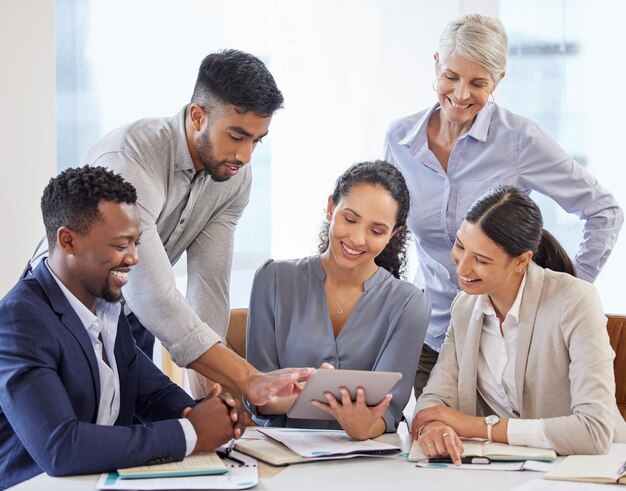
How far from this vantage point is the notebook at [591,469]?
1765 millimetres

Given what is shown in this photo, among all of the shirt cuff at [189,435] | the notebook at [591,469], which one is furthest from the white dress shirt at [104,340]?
the notebook at [591,469]

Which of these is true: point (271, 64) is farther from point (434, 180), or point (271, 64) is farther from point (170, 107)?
point (434, 180)

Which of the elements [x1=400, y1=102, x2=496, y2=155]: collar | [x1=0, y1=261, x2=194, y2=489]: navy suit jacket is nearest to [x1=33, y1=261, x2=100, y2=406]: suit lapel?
[x1=0, y1=261, x2=194, y2=489]: navy suit jacket

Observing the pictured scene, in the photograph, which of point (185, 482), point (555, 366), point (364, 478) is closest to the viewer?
point (185, 482)

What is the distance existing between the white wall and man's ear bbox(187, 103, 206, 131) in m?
1.00

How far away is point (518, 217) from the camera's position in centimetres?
229


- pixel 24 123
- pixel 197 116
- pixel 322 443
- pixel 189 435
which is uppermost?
pixel 197 116

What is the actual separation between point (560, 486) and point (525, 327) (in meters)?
0.57

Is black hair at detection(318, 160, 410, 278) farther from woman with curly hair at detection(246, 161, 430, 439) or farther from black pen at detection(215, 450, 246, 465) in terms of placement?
black pen at detection(215, 450, 246, 465)

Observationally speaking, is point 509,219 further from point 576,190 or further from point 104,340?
point 104,340

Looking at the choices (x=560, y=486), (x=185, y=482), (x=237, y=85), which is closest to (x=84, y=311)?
(x=185, y=482)

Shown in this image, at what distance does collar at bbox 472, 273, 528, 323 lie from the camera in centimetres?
228

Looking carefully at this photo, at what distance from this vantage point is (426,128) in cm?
288

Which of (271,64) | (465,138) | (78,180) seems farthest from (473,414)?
(271,64)
